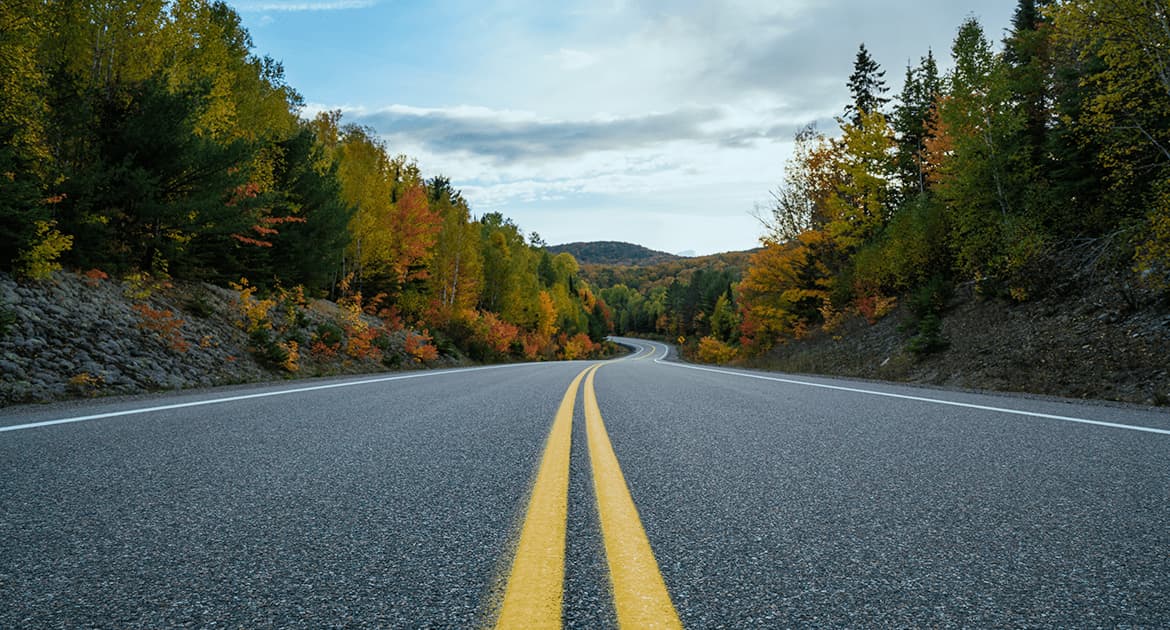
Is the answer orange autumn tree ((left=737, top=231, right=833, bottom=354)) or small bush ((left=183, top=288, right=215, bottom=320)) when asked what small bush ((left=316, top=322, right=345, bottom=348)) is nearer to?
small bush ((left=183, top=288, right=215, bottom=320))

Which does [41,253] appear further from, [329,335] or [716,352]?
[716,352]

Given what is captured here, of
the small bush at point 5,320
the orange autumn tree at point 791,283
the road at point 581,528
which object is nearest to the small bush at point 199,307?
the small bush at point 5,320

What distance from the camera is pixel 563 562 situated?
4.95 ft

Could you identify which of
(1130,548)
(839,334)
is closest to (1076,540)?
(1130,548)

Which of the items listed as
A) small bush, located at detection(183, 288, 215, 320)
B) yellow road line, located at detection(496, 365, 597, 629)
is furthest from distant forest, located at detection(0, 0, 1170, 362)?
yellow road line, located at detection(496, 365, 597, 629)

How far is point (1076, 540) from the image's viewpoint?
1.73m

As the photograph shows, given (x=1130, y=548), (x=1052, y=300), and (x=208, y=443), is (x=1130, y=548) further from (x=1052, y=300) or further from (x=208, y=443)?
(x=1052, y=300)

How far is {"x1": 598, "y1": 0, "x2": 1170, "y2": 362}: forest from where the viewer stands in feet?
33.5

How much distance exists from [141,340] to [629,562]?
11.3 m

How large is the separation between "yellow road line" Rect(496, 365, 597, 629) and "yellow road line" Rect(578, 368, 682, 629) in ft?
0.46

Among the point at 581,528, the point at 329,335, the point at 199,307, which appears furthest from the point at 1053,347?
the point at 199,307

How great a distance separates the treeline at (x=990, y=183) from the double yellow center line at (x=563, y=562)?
36.8 feet

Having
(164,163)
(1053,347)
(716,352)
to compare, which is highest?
(164,163)

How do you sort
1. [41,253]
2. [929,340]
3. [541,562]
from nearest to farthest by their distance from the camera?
[541,562]
[41,253]
[929,340]
